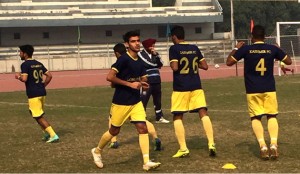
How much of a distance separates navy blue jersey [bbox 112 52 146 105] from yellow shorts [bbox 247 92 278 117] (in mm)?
1876

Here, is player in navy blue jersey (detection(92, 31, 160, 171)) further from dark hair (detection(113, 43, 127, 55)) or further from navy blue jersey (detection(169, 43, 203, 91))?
dark hair (detection(113, 43, 127, 55))

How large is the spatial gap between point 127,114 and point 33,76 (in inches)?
138

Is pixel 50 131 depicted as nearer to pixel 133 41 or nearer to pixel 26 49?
pixel 26 49

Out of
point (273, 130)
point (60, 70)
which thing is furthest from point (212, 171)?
point (60, 70)

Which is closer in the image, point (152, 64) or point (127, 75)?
point (127, 75)

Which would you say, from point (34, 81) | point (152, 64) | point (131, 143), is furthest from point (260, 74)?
point (34, 81)

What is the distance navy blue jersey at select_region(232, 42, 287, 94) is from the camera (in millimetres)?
9219

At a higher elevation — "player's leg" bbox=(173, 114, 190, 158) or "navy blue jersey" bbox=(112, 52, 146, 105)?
"navy blue jersey" bbox=(112, 52, 146, 105)

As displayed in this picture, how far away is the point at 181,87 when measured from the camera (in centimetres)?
956

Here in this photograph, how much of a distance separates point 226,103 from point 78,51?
40041mm

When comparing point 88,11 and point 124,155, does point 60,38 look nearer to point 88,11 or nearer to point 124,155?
point 88,11

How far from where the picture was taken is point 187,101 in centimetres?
963

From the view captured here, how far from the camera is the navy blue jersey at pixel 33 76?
37.6 ft

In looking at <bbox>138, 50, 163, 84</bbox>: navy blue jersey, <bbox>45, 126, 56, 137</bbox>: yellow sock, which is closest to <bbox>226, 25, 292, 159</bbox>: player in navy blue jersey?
<bbox>138, 50, 163, 84</bbox>: navy blue jersey
